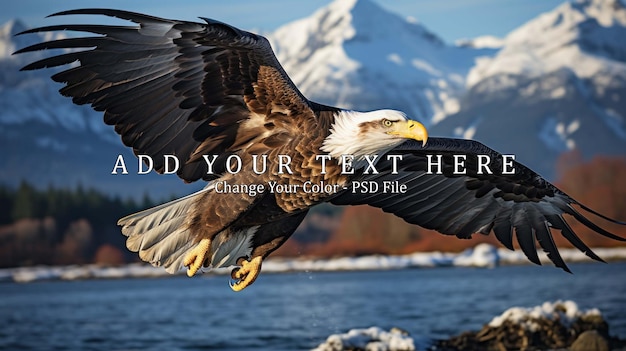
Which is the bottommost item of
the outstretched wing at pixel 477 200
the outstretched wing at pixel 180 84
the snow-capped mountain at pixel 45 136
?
the outstretched wing at pixel 477 200

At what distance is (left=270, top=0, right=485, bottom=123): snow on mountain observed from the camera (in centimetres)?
12075

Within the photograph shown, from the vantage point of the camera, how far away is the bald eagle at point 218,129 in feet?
16.0

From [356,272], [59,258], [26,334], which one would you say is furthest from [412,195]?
[356,272]

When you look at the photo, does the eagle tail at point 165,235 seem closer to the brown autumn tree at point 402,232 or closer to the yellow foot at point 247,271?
the yellow foot at point 247,271

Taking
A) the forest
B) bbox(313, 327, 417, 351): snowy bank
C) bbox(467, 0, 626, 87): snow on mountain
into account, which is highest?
bbox(467, 0, 626, 87): snow on mountain

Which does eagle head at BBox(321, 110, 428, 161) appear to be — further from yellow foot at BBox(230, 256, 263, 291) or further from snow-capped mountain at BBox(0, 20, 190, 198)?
snow-capped mountain at BBox(0, 20, 190, 198)

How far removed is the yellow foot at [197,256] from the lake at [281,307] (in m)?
10.2

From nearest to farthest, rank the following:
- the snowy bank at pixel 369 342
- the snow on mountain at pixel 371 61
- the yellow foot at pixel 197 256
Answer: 1. the yellow foot at pixel 197 256
2. the snowy bank at pixel 369 342
3. the snow on mountain at pixel 371 61

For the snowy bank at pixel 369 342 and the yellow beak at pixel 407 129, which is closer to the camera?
the yellow beak at pixel 407 129

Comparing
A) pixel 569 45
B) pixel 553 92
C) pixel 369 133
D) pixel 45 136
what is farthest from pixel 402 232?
pixel 569 45

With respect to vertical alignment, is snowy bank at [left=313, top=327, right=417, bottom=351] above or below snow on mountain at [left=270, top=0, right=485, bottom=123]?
below

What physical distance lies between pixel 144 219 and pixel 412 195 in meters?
1.92

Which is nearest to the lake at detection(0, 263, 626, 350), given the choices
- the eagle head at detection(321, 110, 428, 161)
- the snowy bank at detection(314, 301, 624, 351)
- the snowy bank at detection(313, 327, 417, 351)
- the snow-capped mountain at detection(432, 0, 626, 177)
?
the snowy bank at detection(314, 301, 624, 351)

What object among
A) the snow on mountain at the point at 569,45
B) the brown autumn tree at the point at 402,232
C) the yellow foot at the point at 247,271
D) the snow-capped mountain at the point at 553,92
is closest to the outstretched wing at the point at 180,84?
the yellow foot at the point at 247,271
